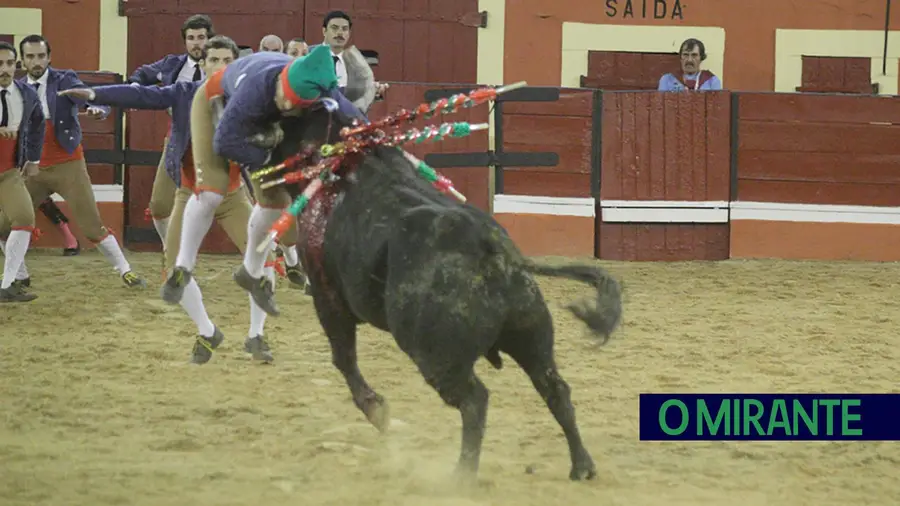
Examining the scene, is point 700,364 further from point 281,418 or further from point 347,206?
point 347,206

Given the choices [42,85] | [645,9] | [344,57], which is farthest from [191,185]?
[645,9]

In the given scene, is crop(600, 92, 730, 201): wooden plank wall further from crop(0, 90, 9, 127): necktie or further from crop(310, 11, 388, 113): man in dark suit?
crop(0, 90, 9, 127): necktie

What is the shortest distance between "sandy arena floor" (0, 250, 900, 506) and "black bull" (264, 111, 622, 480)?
0.18m

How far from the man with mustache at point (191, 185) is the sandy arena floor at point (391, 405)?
142mm

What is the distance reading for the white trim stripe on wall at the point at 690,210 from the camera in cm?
1043

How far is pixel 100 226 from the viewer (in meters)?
8.52

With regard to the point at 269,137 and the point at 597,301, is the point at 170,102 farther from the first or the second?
the point at 597,301

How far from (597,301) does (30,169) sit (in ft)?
16.0

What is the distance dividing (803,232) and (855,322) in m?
2.96

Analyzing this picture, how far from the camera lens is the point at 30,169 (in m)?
8.23

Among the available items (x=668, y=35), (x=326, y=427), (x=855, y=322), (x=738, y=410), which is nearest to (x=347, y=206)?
(x=326, y=427)

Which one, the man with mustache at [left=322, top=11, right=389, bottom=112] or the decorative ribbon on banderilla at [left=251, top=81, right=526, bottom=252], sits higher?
the man with mustache at [left=322, top=11, right=389, bottom=112]

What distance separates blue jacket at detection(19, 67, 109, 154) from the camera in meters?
8.50

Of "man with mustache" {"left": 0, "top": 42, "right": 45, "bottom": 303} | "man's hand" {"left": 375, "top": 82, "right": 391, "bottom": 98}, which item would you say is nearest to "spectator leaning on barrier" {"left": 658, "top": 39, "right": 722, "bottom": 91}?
"man's hand" {"left": 375, "top": 82, "right": 391, "bottom": 98}
